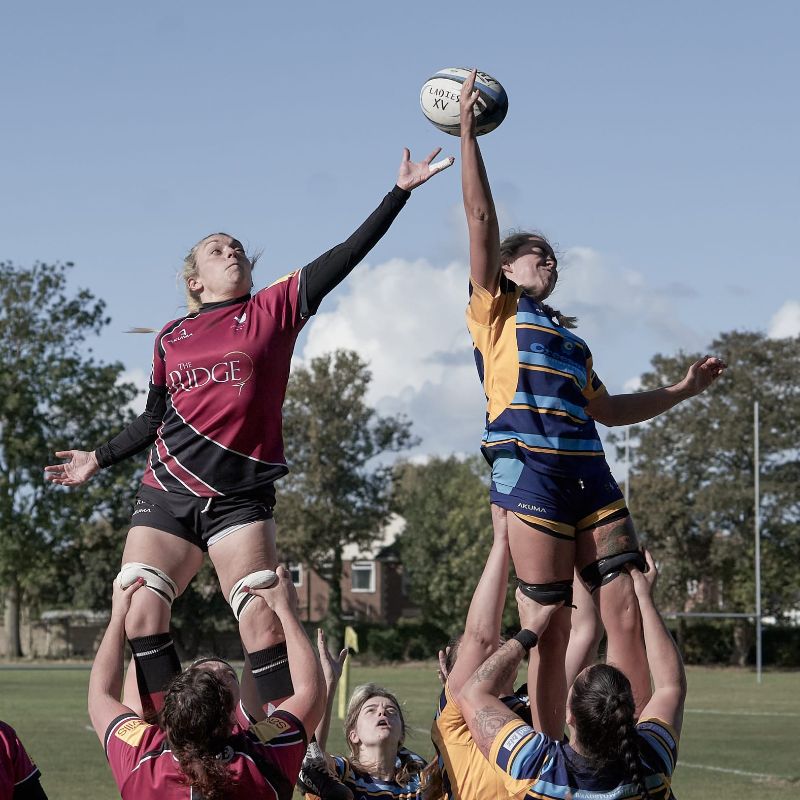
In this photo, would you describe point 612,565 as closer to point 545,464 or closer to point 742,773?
point 545,464

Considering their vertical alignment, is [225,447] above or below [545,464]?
above

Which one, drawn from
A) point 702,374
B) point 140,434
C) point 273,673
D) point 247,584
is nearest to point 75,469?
point 140,434

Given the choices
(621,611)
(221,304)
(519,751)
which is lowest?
(519,751)

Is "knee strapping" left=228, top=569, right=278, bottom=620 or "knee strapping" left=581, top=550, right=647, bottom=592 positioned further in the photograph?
"knee strapping" left=581, top=550, right=647, bottom=592

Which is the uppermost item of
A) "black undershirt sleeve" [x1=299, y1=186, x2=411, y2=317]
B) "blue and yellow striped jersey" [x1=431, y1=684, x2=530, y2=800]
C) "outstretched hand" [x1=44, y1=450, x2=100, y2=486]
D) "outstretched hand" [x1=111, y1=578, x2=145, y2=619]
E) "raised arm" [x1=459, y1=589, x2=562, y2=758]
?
"black undershirt sleeve" [x1=299, y1=186, x2=411, y2=317]

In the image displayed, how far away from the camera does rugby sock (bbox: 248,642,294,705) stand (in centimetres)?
606

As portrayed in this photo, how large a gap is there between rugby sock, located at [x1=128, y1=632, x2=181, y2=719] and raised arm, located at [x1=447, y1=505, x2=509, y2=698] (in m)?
1.27

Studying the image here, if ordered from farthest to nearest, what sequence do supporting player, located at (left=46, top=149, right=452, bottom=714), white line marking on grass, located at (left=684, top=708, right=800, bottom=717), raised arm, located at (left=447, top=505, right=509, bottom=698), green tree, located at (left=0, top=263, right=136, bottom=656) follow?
green tree, located at (left=0, top=263, right=136, bottom=656) < white line marking on grass, located at (left=684, top=708, right=800, bottom=717) < supporting player, located at (left=46, top=149, right=452, bottom=714) < raised arm, located at (left=447, top=505, right=509, bottom=698)

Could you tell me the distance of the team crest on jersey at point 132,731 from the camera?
492 cm

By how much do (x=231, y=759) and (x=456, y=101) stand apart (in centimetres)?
348

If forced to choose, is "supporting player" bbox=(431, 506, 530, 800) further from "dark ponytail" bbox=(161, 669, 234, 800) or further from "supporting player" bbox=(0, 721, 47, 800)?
"supporting player" bbox=(0, 721, 47, 800)

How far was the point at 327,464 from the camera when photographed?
221 feet

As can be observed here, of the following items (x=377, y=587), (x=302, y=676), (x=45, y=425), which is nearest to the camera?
(x=302, y=676)

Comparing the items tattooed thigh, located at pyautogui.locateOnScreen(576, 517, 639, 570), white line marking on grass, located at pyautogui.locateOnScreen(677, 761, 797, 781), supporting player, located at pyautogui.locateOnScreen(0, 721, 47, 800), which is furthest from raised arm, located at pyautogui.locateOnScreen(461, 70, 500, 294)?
white line marking on grass, located at pyautogui.locateOnScreen(677, 761, 797, 781)
